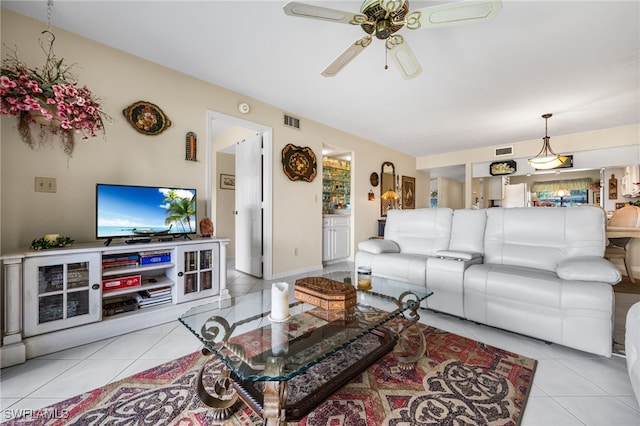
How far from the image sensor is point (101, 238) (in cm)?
213

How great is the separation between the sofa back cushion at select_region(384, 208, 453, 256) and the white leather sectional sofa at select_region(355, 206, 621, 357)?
11 millimetres

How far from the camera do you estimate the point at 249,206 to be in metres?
3.94

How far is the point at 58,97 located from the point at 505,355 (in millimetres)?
3526

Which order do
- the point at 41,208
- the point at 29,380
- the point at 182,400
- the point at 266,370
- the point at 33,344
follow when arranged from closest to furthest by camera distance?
the point at 266,370 < the point at 182,400 < the point at 29,380 < the point at 33,344 < the point at 41,208

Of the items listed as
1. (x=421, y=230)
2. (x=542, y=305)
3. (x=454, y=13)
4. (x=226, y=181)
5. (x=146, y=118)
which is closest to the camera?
(x=454, y=13)

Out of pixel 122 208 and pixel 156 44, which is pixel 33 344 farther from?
pixel 156 44

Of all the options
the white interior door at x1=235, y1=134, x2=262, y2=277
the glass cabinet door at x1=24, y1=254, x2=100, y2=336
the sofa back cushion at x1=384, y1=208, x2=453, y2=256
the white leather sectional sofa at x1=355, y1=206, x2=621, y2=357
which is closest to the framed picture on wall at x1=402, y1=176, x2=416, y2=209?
the sofa back cushion at x1=384, y1=208, x2=453, y2=256

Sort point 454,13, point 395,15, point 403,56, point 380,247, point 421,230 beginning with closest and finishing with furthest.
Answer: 1. point 454,13
2. point 395,15
3. point 403,56
4. point 380,247
5. point 421,230

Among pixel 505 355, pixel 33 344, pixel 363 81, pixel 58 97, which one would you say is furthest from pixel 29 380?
pixel 363 81

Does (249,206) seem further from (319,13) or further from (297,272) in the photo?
(319,13)

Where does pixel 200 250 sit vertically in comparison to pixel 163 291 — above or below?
above

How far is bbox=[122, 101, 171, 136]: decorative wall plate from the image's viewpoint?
7.99 feet

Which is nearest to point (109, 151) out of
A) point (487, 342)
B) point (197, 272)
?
point (197, 272)

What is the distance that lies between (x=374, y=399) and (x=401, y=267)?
4.90 ft
